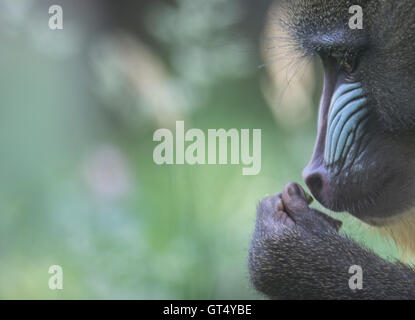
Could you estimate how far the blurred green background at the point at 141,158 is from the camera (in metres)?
3.96

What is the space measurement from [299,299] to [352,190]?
0.54 m

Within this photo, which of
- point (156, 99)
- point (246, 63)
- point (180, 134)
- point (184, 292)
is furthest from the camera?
point (246, 63)

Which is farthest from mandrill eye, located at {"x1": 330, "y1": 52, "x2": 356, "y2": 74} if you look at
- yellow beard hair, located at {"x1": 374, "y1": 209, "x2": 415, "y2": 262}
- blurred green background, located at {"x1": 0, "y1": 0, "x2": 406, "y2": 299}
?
yellow beard hair, located at {"x1": 374, "y1": 209, "x2": 415, "y2": 262}

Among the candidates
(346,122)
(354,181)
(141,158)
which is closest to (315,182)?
(354,181)

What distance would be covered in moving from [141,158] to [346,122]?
141 inches

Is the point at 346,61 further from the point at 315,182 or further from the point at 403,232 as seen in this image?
the point at 403,232

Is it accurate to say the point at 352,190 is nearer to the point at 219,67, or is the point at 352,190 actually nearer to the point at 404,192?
the point at 404,192

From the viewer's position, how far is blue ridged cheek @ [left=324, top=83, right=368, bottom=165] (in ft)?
9.45

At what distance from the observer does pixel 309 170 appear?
2.94m

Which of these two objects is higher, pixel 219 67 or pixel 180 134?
pixel 219 67

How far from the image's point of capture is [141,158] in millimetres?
6293

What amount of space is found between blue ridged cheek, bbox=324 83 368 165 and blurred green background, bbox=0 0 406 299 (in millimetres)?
463
